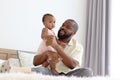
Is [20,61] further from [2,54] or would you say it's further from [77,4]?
[77,4]

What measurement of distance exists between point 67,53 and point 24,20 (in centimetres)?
126

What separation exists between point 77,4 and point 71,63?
1.79m

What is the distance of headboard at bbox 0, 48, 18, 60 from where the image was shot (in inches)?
111

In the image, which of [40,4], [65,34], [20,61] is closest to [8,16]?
[40,4]

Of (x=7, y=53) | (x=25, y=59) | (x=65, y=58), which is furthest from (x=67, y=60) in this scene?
(x=7, y=53)

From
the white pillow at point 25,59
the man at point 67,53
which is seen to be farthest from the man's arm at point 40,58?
the white pillow at point 25,59

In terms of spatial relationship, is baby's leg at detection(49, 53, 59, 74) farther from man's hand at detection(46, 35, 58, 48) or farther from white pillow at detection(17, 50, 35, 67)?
white pillow at detection(17, 50, 35, 67)

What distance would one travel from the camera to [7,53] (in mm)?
2846

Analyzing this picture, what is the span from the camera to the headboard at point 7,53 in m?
2.82

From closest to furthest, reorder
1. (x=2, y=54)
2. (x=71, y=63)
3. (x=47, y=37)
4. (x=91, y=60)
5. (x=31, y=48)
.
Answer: (x=47, y=37), (x=71, y=63), (x=2, y=54), (x=31, y=48), (x=91, y=60)

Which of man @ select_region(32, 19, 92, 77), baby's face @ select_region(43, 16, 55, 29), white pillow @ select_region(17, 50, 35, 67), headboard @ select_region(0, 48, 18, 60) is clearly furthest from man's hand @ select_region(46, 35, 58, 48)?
headboard @ select_region(0, 48, 18, 60)

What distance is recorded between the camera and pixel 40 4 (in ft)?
10.4

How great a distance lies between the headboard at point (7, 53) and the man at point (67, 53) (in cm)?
103

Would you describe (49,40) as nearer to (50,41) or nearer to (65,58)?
(50,41)
